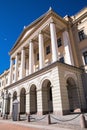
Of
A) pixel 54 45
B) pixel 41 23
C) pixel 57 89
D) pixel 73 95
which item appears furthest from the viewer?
pixel 41 23

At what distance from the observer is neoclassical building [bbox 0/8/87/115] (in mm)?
15594

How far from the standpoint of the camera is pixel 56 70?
15562 millimetres

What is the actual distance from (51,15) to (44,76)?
10563 millimetres

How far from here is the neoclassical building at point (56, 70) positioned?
51.2ft

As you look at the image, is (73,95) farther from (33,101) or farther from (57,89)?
(33,101)

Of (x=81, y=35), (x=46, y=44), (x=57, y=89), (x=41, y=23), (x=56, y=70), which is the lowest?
(x=57, y=89)

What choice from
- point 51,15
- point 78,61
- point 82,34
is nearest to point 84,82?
point 78,61

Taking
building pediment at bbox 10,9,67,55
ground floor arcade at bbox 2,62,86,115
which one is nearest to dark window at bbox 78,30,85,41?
building pediment at bbox 10,9,67,55

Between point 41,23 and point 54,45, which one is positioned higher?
point 41,23

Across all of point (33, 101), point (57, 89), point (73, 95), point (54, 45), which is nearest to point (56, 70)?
point (57, 89)

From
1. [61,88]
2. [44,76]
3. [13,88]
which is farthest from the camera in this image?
[13,88]

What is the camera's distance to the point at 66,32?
2192 centimetres

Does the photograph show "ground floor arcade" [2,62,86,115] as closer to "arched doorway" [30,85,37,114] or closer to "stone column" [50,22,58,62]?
"arched doorway" [30,85,37,114]

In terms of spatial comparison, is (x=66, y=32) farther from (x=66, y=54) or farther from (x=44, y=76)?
(x=44, y=76)
